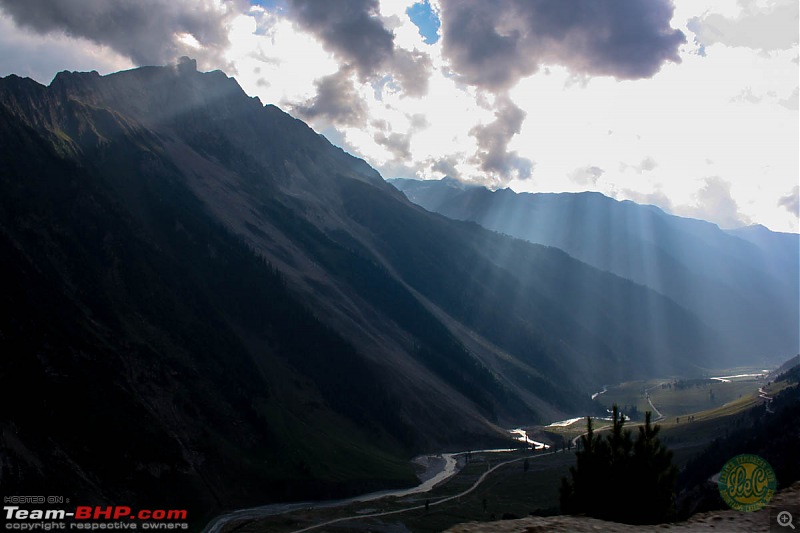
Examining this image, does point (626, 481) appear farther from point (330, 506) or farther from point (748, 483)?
point (330, 506)

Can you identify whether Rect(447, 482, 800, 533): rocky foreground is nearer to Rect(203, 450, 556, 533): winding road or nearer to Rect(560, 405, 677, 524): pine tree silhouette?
Rect(560, 405, 677, 524): pine tree silhouette

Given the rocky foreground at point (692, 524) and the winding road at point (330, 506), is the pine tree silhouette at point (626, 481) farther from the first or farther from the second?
the winding road at point (330, 506)

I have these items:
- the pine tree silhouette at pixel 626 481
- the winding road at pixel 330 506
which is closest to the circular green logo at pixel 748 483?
the pine tree silhouette at pixel 626 481

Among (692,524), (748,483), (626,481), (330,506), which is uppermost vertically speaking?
(748,483)

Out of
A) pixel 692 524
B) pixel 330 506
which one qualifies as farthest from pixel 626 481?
pixel 330 506

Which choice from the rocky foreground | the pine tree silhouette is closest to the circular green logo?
the rocky foreground
